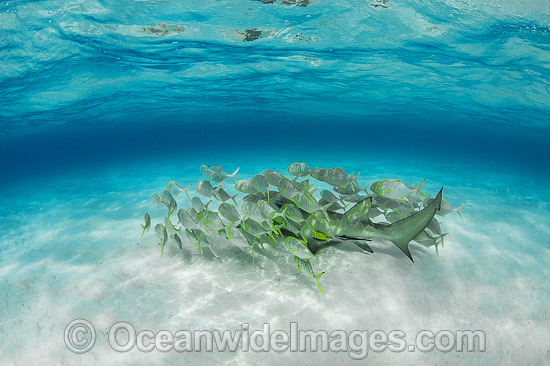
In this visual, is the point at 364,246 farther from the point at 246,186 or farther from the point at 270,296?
the point at 246,186

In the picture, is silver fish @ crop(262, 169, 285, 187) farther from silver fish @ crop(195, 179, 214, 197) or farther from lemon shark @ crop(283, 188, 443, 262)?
silver fish @ crop(195, 179, 214, 197)

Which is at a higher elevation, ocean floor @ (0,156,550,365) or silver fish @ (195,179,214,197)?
silver fish @ (195,179,214,197)

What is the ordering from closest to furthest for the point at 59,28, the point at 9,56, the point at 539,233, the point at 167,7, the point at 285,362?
the point at 285,362 → the point at 539,233 → the point at 167,7 → the point at 59,28 → the point at 9,56

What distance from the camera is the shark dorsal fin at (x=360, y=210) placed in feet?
10.5

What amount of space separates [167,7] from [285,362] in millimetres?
12187

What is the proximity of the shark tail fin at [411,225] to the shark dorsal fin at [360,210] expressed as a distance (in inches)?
13.3

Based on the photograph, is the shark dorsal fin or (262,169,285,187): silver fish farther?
(262,169,285,187): silver fish

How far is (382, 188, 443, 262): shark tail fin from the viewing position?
3072mm

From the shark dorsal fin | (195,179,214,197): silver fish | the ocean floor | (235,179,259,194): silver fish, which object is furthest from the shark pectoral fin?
(195,179,214,197): silver fish

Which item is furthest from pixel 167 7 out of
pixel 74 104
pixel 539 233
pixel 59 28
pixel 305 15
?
pixel 74 104

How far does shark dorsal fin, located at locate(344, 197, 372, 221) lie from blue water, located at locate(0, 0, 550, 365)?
75 centimetres

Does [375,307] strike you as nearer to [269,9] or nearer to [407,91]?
[269,9]

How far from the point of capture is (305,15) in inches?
449

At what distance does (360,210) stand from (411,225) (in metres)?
0.62
